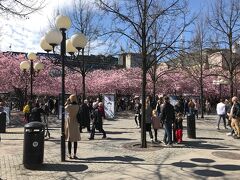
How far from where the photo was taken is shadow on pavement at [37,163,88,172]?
9.52 meters

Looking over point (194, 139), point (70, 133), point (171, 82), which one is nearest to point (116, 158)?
point (70, 133)

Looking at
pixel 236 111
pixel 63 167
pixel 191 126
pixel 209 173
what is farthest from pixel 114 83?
pixel 209 173

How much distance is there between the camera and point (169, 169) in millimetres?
9508

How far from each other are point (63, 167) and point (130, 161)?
1.89 meters

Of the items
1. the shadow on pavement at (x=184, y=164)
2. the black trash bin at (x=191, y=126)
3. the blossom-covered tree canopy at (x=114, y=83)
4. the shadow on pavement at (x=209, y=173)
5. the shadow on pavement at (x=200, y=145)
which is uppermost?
the blossom-covered tree canopy at (x=114, y=83)

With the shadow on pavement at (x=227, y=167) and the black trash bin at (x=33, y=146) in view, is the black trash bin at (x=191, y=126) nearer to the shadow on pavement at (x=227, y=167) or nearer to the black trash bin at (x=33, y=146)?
the shadow on pavement at (x=227, y=167)

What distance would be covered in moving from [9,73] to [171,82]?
21347 mm

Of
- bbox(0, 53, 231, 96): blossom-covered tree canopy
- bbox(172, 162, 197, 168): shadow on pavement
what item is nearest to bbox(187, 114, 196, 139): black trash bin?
bbox(172, 162, 197, 168): shadow on pavement

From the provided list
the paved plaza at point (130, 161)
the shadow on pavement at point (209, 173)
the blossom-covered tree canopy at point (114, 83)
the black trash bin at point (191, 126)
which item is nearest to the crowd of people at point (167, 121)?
the paved plaza at point (130, 161)

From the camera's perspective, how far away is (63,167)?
32.0ft

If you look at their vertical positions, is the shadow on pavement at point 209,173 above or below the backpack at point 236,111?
below

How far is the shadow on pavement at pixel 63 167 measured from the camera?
375 inches

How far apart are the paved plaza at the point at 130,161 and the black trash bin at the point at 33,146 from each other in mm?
236

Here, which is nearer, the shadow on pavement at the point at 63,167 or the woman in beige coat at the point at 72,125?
the shadow on pavement at the point at 63,167
